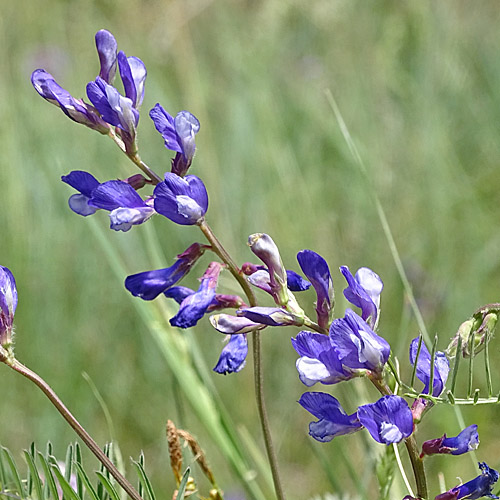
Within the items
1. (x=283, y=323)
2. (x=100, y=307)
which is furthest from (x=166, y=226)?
(x=283, y=323)

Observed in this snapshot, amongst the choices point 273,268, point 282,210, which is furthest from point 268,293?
point 282,210

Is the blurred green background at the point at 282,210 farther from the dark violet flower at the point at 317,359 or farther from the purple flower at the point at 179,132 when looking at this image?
the dark violet flower at the point at 317,359

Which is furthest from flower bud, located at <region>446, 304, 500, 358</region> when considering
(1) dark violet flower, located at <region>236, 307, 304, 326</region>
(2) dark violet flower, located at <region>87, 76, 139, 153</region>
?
(2) dark violet flower, located at <region>87, 76, 139, 153</region>

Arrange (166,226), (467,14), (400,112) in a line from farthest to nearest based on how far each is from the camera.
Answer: (467,14)
(400,112)
(166,226)

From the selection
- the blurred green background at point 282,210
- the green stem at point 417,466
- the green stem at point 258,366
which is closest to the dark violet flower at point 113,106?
the green stem at point 258,366

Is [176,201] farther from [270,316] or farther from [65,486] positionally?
[65,486]

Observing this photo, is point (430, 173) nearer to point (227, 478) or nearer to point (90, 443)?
point (227, 478)
